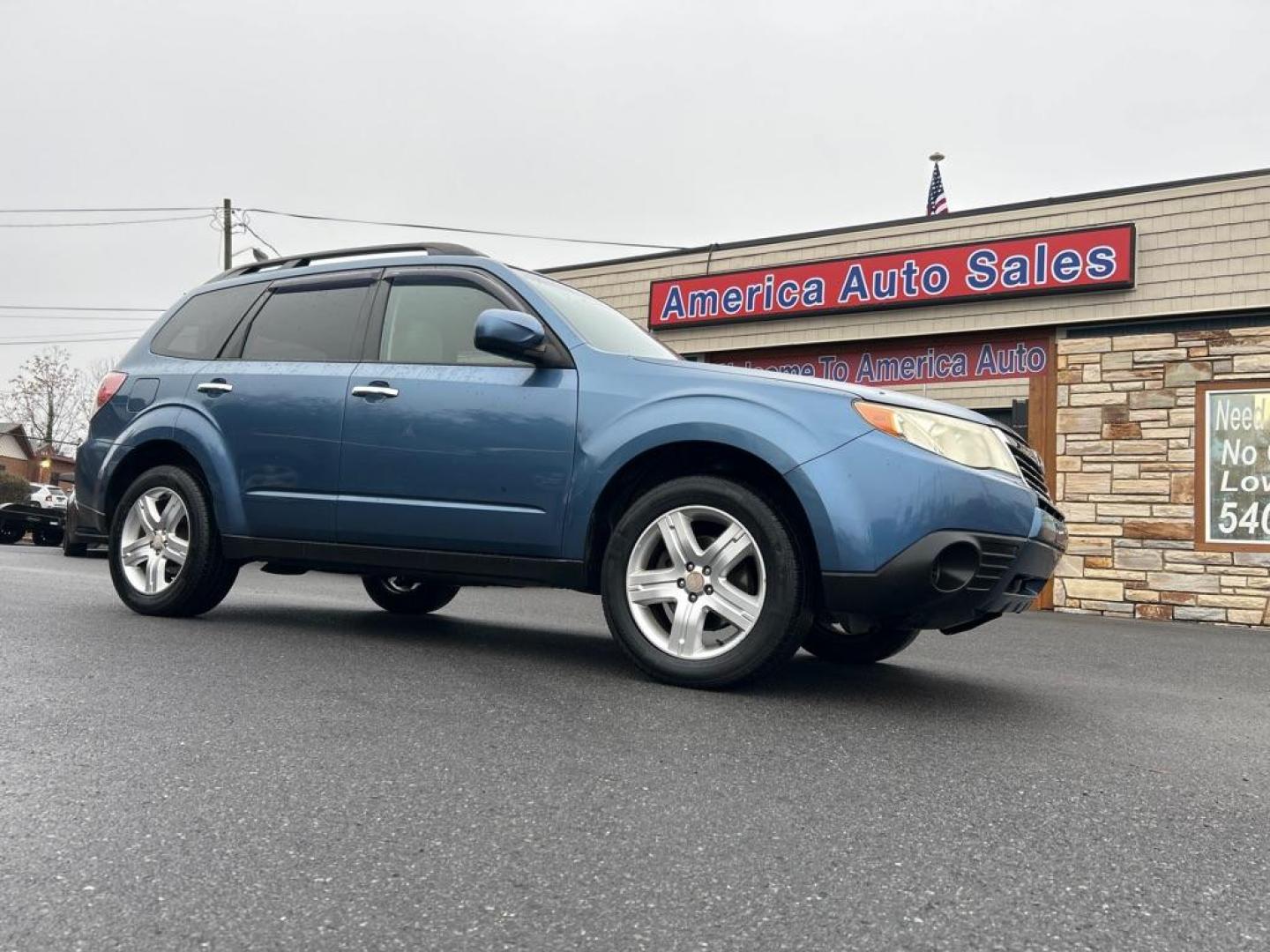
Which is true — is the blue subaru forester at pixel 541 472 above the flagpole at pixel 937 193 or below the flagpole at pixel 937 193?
below

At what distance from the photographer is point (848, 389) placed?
4.00 metres

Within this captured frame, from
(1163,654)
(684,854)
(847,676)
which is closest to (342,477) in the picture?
(847,676)

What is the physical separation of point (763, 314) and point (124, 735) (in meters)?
11.3

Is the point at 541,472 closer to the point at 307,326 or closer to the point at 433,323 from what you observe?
the point at 433,323

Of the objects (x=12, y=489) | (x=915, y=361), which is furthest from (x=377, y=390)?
(x=12, y=489)

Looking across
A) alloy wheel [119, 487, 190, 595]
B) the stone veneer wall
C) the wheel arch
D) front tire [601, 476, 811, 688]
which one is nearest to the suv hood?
the wheel arch

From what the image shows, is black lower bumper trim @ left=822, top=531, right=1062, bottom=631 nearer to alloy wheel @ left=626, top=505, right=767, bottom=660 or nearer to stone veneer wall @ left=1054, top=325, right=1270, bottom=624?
alloy wheel @ left=626, top=505, right=767, bottom=660

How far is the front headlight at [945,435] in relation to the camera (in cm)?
387

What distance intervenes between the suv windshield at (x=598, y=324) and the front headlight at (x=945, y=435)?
3.92 feet

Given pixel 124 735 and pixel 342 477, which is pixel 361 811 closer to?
pixel 124 735

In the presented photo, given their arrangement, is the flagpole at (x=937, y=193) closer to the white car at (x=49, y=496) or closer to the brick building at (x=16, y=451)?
the white car at (x=49, y=496)

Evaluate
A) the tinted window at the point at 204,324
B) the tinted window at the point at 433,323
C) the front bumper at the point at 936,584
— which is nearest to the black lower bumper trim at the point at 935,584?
the front bumper at the point at 936,584

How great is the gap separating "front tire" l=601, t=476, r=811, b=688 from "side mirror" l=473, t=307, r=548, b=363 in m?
0.80

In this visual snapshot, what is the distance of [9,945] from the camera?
5.55 ft
